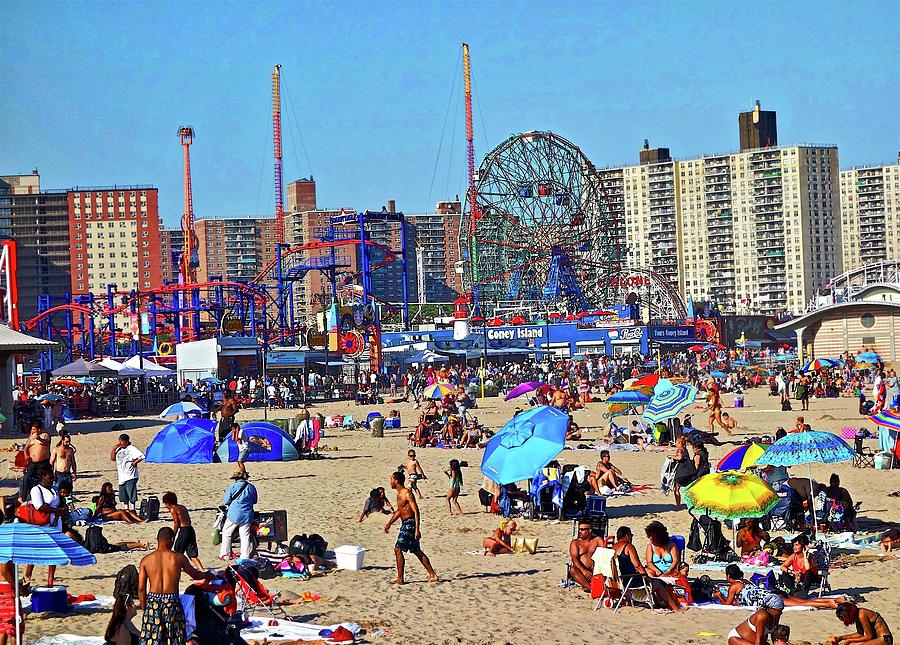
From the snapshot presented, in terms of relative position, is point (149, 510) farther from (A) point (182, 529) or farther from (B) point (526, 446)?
(B) point (526, 446)

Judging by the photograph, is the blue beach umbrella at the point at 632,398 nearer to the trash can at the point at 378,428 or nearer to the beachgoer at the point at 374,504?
the trash can at the point at 378,428

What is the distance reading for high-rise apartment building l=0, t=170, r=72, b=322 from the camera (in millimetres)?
165500

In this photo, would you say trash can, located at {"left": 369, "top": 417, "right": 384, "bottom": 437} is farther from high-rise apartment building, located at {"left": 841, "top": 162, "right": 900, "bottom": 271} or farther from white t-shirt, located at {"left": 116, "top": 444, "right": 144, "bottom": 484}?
high-rise apartment building, located at {"left": 841, "top": 162, "right": 900, "bottom": 271}

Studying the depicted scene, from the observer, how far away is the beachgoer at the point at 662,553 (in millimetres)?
10789

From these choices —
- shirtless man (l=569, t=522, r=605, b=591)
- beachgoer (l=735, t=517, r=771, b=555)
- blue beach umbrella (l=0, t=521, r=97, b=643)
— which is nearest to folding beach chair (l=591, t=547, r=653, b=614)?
shirtless man (l=569, t=522, r=605, b=591)

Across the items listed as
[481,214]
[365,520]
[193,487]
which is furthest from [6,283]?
[481,214]

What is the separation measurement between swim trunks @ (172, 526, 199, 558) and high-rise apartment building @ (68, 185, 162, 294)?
524 ft

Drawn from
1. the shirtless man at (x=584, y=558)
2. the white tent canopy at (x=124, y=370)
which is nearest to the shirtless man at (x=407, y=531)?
the shirtless man at (x=584, y=558)

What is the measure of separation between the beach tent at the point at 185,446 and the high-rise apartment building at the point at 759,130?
444 ft

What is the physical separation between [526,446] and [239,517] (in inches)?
148

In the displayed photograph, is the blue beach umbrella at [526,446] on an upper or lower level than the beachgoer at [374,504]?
upper

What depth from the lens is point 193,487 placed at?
18.5 meters

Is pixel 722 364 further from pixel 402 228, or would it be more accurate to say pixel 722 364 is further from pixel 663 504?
pixel 663 504

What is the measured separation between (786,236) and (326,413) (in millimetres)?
118411
